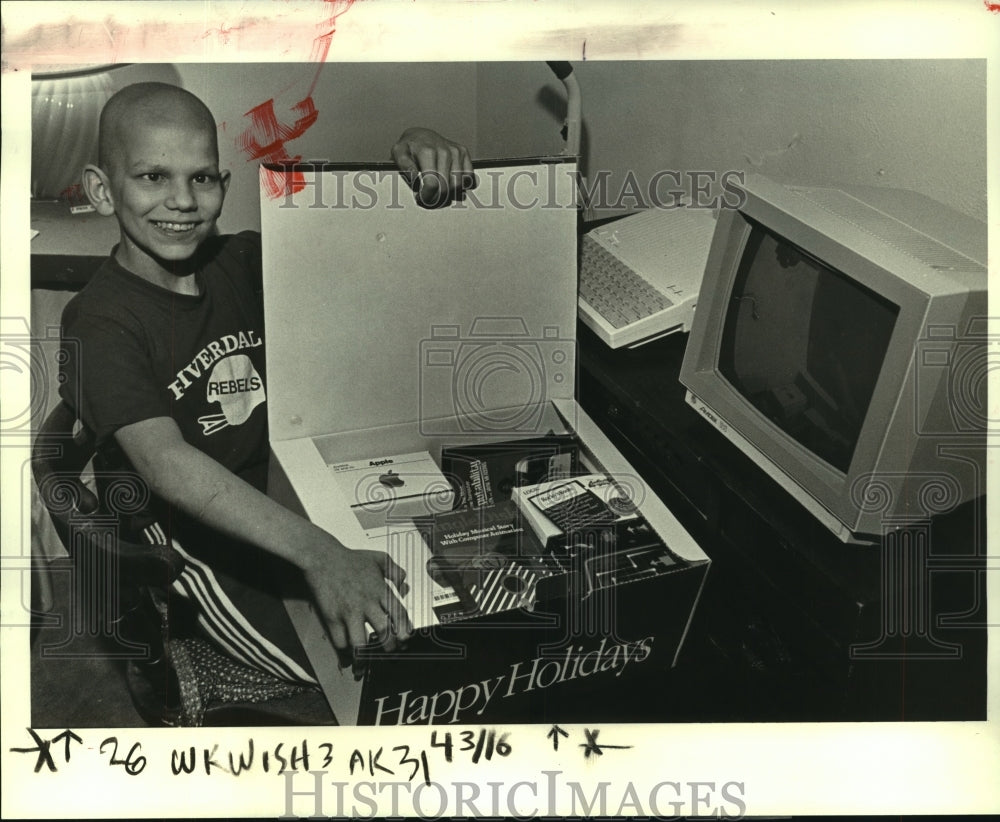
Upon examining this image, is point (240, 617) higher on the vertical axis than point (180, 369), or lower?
lower

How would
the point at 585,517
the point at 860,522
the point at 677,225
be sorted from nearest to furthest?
the point at 860,522 → the point at 585,517 → the point at 677,225

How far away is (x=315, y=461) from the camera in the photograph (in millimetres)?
1353

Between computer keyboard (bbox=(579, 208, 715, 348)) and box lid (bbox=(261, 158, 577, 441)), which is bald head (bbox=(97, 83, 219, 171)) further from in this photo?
computer keyboard (bbox=(579, 208, 715, 348))

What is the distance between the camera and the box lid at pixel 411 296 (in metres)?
1.31

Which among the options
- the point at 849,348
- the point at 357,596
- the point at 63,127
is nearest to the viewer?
the point at 849,348

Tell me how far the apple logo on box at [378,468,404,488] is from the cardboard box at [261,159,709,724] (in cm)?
6

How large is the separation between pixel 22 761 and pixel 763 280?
118 centimetres

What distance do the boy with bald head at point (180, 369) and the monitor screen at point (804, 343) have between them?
1.43 ft

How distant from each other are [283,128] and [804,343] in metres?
0.88

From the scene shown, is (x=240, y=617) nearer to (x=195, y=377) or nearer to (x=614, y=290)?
(x=195, y=377)

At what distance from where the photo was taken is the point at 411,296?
1379 millimetres

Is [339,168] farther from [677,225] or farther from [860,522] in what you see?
[860,522]

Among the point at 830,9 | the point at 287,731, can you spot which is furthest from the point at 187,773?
the point at 830,9

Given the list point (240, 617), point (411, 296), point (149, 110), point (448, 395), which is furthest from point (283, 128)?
point (240, 617)
